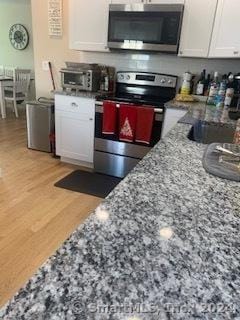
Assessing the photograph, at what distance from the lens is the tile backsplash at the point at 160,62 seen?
106 inches

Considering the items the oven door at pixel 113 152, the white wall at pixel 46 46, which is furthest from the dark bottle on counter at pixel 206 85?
the white wall at pixel 46 46

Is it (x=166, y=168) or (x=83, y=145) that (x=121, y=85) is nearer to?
(x=83, y=145)

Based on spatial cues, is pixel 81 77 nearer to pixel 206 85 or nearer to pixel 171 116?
pixel 171 116

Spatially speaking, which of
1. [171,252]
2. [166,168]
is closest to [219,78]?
[166,168]

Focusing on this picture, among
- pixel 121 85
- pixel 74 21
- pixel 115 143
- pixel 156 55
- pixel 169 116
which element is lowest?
pixel 115 143

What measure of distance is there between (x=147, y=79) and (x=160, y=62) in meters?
0.23

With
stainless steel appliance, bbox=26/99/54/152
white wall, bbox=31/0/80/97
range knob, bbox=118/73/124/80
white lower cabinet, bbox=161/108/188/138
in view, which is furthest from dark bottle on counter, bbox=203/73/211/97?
stainless steel appliance, bbox=26/99/54/152

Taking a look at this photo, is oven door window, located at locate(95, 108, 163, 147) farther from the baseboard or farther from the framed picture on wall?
the framed picture on wall

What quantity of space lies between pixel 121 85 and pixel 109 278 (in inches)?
113

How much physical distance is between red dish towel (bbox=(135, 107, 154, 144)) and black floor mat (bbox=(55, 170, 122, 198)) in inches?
23.5

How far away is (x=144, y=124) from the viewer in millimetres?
2562

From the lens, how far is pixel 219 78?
8.87 ft

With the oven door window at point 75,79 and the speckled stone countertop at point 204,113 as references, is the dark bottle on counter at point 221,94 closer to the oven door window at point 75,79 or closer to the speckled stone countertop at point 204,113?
the speckled stone countertop at point 204,113

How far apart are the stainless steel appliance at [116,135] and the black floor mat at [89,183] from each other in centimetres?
10
